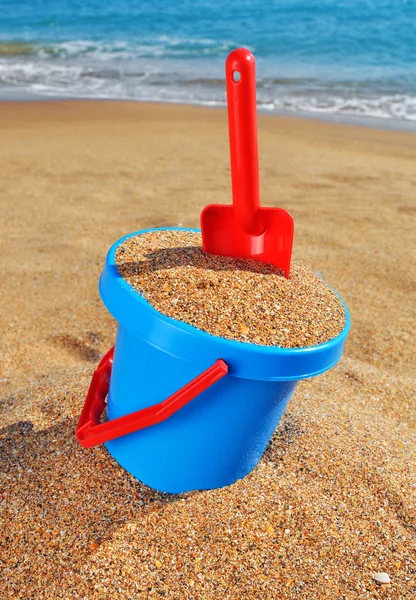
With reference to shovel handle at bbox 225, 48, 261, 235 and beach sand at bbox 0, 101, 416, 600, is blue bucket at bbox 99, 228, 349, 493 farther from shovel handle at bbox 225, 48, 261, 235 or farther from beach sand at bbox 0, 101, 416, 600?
shovel handle at bbox 225, 48, 261, 235

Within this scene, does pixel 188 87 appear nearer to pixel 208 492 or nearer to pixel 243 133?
pixel 243 133

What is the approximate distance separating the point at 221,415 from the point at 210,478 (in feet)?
0.82

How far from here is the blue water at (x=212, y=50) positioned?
7.45 metres

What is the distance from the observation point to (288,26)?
13.8 meters

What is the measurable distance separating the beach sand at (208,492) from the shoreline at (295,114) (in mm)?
2436

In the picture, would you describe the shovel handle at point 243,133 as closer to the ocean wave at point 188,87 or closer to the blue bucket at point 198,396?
the blue bucket at point 198,396

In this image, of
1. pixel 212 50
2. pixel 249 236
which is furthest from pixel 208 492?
pixel 212 50

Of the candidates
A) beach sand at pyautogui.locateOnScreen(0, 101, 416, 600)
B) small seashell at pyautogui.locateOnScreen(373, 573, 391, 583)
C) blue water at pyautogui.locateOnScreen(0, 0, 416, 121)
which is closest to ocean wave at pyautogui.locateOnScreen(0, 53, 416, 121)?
blue water at pyautogui.locateOnScreen(0, 0, 416, 121)

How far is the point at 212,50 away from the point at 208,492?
35.6 ft

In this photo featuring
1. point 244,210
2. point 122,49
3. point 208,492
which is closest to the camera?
point 244,210

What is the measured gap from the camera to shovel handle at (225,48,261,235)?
112 cm

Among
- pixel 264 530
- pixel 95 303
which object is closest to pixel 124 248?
pixel 264 530

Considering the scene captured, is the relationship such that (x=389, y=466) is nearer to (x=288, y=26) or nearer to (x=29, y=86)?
(x=29, y=86)

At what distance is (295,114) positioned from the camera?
652 centimetres
